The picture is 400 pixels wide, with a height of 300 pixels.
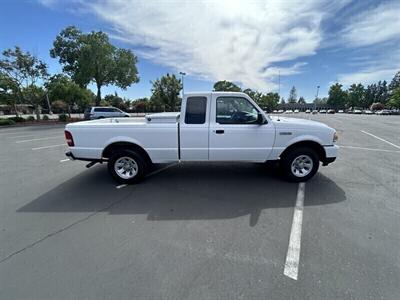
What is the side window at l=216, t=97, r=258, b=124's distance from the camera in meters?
4.90

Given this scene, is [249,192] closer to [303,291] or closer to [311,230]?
[311,230]

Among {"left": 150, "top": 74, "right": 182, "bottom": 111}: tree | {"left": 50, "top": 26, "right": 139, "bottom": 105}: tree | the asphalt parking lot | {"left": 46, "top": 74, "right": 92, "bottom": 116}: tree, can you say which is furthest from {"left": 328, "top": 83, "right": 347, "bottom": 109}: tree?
the asphalt parking lot

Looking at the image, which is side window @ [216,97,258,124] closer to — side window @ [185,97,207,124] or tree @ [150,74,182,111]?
side window @ [185,97,207,124]

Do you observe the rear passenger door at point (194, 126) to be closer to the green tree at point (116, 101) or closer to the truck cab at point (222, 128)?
the truck cab at point (222, 128)

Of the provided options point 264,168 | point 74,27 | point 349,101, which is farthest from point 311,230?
point 349,101

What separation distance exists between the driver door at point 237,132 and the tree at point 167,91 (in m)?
41.1

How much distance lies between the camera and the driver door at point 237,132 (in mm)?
4852

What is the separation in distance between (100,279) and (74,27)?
34.0m

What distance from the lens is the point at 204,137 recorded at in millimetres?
4867

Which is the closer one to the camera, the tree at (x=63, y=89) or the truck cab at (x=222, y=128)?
the truck cab at (x=222, y=128)

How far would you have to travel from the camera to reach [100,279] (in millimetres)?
2402

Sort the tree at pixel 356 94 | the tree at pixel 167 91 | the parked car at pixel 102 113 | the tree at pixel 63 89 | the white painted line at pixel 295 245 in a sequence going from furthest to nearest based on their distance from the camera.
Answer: the tree at pixel 356 94
the tree at pixel 167 91
the tree at pixel 63 89
the parked car at pixel 102 113
the white painted line at pixel 295 245

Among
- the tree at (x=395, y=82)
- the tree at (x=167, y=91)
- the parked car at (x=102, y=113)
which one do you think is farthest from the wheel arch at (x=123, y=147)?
the tree at (x=395, y=82)

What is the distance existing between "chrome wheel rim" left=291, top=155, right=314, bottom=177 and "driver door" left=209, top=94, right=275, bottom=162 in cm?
75
